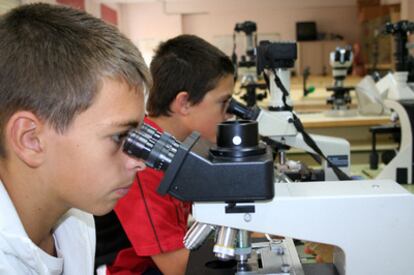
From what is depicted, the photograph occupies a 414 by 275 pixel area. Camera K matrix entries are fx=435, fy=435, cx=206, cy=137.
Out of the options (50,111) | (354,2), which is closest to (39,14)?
(50,111)

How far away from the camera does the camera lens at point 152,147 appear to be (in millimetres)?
641

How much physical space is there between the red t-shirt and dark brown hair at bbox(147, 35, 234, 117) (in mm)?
303

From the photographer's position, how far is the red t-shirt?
3.60ft

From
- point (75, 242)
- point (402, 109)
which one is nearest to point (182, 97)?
point (75, 242)

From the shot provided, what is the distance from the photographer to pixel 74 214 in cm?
104

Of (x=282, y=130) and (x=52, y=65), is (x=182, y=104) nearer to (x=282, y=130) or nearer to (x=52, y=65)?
(x=282, y=130)

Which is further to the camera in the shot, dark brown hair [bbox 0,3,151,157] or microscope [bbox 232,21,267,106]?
microscope [bbox 232,21,267,106]

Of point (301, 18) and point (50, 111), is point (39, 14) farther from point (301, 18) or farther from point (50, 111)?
point (301, 18)

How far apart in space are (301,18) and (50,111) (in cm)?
820

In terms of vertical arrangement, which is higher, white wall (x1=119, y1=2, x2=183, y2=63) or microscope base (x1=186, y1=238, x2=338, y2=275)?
white wall (x1=119, y1=2, x2=183, y2=63)

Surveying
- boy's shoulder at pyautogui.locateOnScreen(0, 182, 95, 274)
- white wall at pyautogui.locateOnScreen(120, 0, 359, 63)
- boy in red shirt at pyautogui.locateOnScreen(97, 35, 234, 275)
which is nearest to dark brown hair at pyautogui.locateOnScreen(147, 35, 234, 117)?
boy in red shirt at pyautogui.locateOnScreen(97, 35, 234, 275)

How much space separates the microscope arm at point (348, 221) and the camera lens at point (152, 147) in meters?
0.10

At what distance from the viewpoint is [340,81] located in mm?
2799

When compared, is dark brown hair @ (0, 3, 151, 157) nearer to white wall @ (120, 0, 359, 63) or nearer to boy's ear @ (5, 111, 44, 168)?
boy's ear @ (5, 111, 44, 168)
